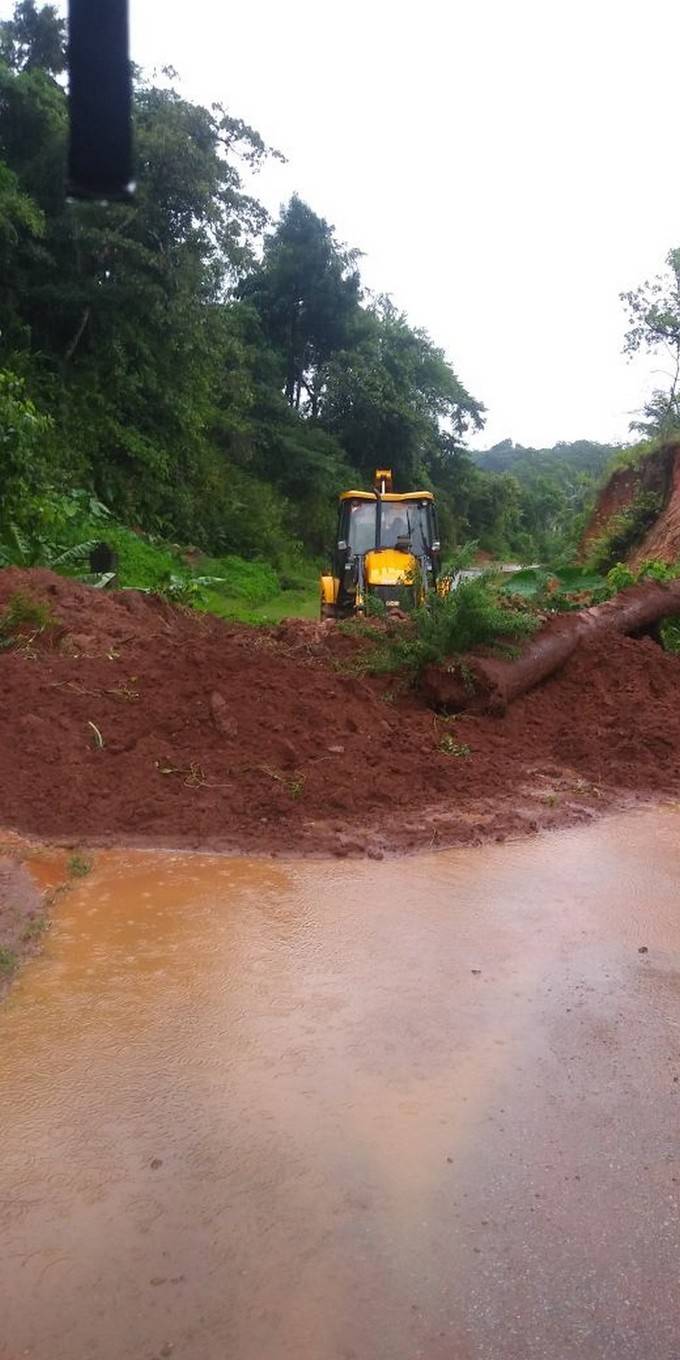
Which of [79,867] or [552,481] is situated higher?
[552,481]

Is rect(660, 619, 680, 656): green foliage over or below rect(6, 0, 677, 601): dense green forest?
below

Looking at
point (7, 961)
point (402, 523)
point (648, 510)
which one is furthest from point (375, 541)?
point (7, 961)

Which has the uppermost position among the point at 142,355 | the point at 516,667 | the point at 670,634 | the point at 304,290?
the point at 304,290

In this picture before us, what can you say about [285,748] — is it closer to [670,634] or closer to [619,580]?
[670,634]

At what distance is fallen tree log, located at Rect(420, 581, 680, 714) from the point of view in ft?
30.3

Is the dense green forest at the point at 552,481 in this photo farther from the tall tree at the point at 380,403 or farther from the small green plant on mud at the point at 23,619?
the small green plant on mud at the point at 23,619

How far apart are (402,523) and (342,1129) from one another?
484 inches

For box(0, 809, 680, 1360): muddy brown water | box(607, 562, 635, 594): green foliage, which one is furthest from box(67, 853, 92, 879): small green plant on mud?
box(607, 562, 635, 594): green foliage

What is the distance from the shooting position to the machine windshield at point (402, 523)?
15.2 meters

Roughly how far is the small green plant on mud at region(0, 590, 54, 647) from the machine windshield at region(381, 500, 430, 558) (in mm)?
6330

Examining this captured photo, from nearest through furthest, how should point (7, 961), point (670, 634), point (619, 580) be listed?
point (7, 961), point (670, 634), point (619, 580)

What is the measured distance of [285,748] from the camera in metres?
7.90

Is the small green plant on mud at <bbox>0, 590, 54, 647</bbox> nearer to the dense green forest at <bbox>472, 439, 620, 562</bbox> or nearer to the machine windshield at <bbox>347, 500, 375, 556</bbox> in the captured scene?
the machine windshield at <bbox>347, 500, 375, 556</bbox>

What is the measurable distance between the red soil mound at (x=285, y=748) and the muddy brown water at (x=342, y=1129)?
4.09ft
